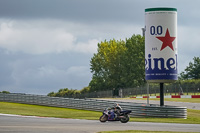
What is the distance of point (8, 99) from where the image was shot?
5444 centimetres

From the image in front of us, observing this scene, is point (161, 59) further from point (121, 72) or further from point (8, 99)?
point (121, 72)

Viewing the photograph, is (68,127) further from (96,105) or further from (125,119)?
(96,105)

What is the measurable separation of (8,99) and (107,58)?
6545 cm

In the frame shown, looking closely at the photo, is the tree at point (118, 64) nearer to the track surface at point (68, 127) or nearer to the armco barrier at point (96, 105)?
the armco barrier at point (96, 105)

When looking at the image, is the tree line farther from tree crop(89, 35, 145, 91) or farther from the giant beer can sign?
the giant beer can sign

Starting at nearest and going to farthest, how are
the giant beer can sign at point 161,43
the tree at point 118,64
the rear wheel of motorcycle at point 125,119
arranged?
the rear wheel of motorcycle at point 125,119
the giant beer can sign at point 161,43
the tree at point 118,64

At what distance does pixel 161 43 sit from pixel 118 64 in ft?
267

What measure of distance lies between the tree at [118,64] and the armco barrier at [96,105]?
192ft

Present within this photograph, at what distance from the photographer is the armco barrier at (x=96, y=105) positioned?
37750 millimetres

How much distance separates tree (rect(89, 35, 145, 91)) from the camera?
111062 mm

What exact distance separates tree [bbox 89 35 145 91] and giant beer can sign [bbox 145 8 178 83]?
7039cm

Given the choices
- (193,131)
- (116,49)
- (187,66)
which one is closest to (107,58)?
(116,49)

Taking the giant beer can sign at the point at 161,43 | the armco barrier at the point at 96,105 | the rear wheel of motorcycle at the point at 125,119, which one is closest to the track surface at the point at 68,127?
the rear wheel of motorcycle at the point at 125,119

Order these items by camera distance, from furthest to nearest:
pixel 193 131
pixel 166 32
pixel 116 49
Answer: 1. pixel 116 49
2. pixel 166 32
3. pixel 193 131
